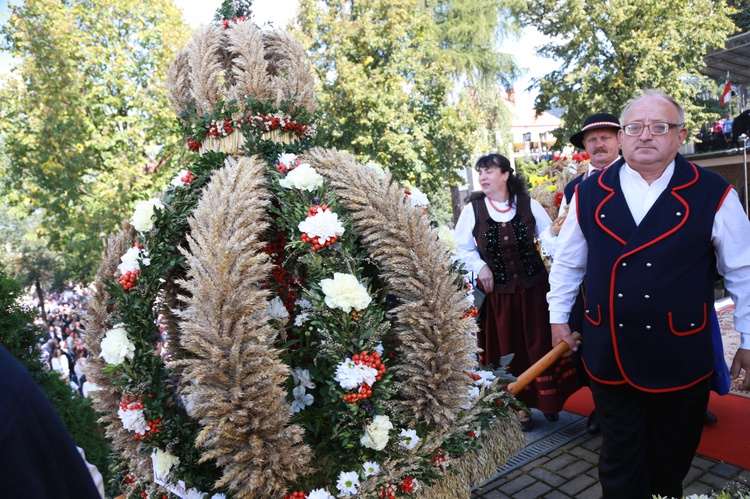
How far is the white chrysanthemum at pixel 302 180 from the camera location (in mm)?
2189

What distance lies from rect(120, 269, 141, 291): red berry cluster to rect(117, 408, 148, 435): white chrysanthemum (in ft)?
1.60

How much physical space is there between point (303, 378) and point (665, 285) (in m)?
1.64

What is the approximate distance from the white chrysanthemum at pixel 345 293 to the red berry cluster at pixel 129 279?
798 millimetres

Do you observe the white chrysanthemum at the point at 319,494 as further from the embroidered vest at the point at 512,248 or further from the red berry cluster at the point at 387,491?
the embroidered vest at the point at 512,248

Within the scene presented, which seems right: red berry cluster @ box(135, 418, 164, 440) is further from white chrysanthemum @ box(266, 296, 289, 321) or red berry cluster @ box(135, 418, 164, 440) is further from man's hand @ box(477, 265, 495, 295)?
man's hand @ box(477, 265, 495, 295)

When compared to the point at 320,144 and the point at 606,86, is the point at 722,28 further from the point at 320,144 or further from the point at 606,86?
the point at 320,144

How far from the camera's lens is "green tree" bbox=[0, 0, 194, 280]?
11.7 meters

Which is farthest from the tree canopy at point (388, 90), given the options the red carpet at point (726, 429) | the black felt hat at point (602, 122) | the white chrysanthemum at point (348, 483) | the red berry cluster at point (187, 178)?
the white chrysanthemum at point (348, 483)

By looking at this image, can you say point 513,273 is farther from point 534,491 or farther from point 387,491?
point 387,491

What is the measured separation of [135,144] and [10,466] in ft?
44.0

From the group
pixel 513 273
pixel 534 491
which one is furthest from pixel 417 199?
pixel 534 491

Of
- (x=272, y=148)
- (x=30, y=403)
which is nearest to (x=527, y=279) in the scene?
(x=272, y=148)

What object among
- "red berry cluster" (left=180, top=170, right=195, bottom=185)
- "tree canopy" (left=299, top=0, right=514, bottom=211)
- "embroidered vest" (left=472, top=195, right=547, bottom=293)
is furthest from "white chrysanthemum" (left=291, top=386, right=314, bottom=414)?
"tree canopy" (left=299, top=0, right=514, bottom=211)

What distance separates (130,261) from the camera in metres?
2.16
